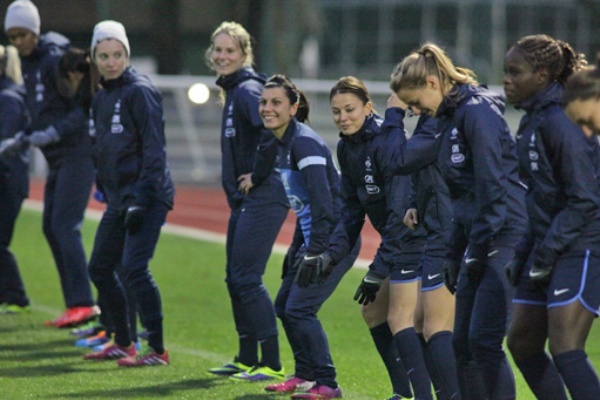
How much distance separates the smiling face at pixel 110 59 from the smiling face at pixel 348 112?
224 cm

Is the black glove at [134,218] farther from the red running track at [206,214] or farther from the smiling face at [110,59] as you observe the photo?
the red running track at [206,214]

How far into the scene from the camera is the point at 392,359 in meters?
7.48

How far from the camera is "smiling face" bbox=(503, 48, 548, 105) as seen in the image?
5.85 metres

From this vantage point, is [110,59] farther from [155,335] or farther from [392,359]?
[392,359]

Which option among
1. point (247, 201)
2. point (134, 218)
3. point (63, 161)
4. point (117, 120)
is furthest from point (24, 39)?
point (247, 201)

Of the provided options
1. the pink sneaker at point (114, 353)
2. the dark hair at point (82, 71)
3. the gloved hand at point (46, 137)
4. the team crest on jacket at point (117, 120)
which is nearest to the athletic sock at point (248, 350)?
the pink sneaker at point (114, 353)

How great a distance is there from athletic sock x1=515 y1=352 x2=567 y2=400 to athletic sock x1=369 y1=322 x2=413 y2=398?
5.27 ft

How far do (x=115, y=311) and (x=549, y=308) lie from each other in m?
4.26

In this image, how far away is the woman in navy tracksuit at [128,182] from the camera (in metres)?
8.94

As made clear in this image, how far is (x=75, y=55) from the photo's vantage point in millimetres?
10250

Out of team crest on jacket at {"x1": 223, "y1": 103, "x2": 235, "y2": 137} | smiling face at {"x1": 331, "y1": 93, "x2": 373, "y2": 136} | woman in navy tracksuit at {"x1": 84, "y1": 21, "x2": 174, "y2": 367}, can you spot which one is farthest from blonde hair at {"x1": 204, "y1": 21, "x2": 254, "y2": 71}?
smiling face at {"x1": 331, "y1": 93, "x2": 373, "y2": 136}

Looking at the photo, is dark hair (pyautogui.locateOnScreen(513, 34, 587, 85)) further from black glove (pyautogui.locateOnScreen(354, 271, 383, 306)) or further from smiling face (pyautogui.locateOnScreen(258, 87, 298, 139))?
smiling face (pyautogui.locateOnScreen(258, 87, 298, 139))

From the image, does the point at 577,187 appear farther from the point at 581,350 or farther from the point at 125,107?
the point at 125,107

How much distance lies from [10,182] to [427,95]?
6506 mm
